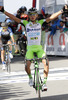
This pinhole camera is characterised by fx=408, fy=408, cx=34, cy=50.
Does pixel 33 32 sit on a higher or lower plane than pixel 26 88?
higher

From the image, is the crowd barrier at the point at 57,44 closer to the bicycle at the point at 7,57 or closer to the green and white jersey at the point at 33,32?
the bicycle at the point at 7,57

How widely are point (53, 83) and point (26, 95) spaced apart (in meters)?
2.37

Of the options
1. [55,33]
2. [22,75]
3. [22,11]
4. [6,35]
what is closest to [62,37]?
[55,33]

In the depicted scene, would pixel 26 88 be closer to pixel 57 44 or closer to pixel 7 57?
pixel 7 57

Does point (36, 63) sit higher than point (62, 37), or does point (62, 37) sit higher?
point (36, 63)

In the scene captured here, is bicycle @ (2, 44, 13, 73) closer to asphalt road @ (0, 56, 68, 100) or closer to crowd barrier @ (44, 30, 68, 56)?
asphalt road @ (0, 56, 68, 100)

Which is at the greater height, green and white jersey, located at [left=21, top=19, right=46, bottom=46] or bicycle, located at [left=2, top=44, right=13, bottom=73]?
green and white jersey, located at [left=21, top=19, right=46, bottom=46]

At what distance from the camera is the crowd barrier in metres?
22.7

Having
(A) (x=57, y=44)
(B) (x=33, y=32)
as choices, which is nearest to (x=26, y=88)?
(B) (x=33, y=32)

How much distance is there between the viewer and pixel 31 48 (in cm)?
968

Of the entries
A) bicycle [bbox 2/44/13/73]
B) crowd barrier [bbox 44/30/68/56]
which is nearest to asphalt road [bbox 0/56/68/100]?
bicycle [bbox 2/44/13/73]

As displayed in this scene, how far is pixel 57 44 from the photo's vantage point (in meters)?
→ 23.6

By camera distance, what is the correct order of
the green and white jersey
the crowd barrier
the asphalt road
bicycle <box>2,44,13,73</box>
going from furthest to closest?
the crowd barrier, bicycle <box>2,44,13,73</box>, the green and white jersey, the asphalt road

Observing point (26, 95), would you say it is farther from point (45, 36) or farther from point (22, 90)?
point (45, 36)
